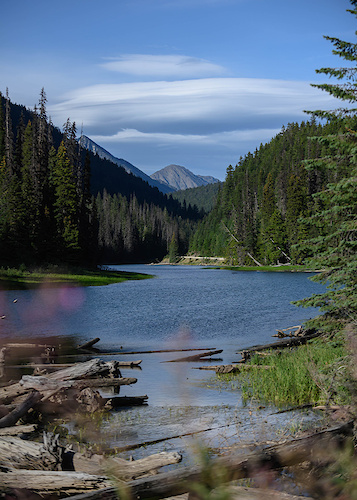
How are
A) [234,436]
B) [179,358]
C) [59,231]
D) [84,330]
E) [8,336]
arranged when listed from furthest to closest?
[59,231], [84,330], [8,336], [179,358], [234,436]

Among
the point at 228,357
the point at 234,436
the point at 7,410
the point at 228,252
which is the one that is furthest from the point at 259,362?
the point at 228,252

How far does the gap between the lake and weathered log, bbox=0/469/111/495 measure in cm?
350

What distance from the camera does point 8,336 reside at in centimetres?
2525

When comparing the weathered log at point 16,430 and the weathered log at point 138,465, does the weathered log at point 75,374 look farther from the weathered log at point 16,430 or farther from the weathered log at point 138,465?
the weathered log at point 138,465

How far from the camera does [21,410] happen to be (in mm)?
11023

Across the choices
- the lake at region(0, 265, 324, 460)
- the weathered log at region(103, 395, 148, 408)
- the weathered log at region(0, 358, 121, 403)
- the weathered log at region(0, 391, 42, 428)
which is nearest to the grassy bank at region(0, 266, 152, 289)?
the lake at region(0, 265, 324, 460)

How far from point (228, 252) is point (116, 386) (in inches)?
5082

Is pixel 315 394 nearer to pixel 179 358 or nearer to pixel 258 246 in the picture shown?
pixel 179 358

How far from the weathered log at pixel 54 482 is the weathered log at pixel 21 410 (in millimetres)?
4097

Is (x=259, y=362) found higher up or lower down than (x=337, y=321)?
lower down

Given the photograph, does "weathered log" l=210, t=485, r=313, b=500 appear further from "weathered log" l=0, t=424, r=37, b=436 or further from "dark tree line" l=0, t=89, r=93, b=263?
"dark tree line" l=0, t=89, r=93, b=263

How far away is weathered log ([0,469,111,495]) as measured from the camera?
6238 millimetres

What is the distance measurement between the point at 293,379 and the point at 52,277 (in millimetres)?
46310

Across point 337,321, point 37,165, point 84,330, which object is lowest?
point 84,330
